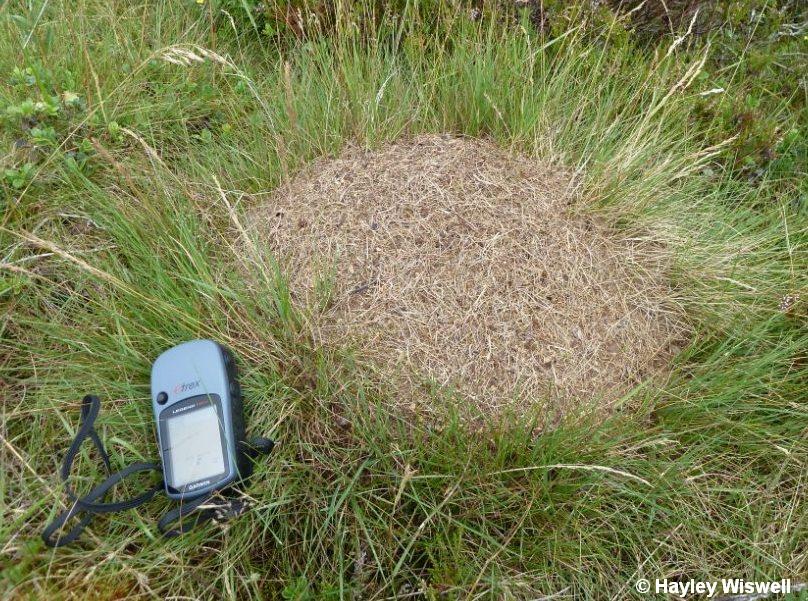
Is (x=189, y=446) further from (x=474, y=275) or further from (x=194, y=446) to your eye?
(x=474, y=275)

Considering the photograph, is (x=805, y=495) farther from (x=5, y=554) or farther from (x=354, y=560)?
(x=5, y=554)

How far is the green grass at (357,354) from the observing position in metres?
1.94

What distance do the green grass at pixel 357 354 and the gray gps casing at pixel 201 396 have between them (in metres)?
0.11

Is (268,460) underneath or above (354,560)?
above

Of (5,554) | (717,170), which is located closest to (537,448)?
(5,554)

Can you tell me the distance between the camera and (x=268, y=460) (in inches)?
82.0

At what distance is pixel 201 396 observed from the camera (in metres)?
2.03

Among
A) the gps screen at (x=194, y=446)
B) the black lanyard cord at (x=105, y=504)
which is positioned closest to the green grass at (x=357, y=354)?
the black lanyard cord at (x=105, y=504)

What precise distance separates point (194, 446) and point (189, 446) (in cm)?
2

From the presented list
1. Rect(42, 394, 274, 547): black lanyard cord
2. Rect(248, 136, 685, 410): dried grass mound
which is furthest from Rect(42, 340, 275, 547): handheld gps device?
Rect(248, 136, 685, 410): dried grass mound

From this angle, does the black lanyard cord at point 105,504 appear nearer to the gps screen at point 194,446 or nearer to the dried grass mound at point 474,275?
the gps screen at point 194,446

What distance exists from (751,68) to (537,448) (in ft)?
9.40

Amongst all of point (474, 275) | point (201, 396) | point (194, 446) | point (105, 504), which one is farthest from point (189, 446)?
point (474, 275)

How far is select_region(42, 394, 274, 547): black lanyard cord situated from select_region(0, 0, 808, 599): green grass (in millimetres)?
51
